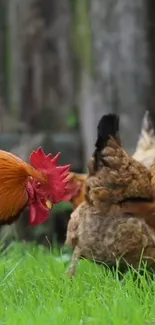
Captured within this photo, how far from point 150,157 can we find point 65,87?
7.12 feet

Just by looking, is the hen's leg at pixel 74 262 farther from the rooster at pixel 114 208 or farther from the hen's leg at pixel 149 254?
the hen's leg at pixel 149 254

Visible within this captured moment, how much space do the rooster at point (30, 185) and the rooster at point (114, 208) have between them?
0.23m

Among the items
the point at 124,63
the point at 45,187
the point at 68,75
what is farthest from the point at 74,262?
the point at 68,75

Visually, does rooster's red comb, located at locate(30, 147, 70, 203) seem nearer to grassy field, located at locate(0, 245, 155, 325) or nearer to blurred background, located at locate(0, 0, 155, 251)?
grassy field, located at locate(0, 245, 155, 325)

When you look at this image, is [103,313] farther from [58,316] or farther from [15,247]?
[15,247]

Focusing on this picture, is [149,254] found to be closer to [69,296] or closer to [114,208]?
[114,208]

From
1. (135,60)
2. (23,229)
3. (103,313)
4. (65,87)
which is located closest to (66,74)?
(65,87)

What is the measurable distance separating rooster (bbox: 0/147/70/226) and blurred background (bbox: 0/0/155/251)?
1932 mm

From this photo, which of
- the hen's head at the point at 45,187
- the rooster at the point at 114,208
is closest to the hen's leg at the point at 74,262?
the rooster at the point at 114,208

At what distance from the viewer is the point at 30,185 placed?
4.10m

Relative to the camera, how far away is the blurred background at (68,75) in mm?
6461

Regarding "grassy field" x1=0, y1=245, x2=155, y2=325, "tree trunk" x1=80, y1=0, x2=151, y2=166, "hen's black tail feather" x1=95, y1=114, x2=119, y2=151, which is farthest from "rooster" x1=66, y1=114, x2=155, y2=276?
"tree trunk" x1=80, y1=0, x2=151, y2=166

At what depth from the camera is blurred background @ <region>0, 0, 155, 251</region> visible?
6.46 metres

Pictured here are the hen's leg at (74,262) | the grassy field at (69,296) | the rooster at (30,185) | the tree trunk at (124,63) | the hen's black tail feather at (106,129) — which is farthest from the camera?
the tree trunk at (124,63)
